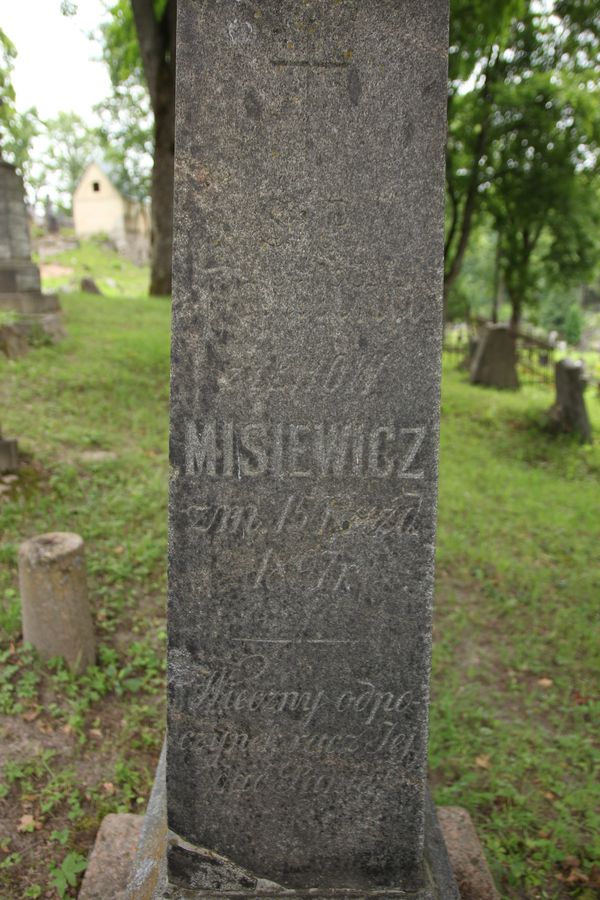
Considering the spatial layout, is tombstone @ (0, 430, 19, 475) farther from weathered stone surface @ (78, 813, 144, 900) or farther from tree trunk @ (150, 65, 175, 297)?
tree trunk @ (150, 65, 175, 297)

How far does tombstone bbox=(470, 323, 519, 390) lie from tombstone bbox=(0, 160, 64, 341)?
8.08 meters

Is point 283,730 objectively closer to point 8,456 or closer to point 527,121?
point 8,456

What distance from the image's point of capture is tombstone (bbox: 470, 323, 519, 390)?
13.8 meters

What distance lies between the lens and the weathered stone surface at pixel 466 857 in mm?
2535

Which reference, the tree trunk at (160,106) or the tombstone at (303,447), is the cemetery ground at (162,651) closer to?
the tombstone at (303,447)

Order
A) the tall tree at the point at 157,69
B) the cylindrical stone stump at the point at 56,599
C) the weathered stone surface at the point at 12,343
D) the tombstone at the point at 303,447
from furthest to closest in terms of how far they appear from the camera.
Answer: the tall tree at the point at 157,69 < the weathered stone surface at the point at 12,343 < the cylindrical stone stump at the point at 56,599 < the tombstone at the point at 303,447

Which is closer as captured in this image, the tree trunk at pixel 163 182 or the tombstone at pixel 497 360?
the tree trunk at pixel 163 182

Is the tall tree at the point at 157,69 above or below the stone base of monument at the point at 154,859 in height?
above

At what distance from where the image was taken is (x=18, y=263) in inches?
420

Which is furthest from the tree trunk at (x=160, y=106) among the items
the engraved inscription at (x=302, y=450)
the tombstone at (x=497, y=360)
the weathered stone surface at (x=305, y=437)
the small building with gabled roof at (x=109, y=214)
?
the small building with gabled roof at (x=109, y=214)

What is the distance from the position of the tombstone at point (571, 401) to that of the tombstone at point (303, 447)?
9.15m

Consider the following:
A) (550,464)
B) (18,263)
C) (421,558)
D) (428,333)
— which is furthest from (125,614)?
(18,263)

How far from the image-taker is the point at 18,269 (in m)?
10.6

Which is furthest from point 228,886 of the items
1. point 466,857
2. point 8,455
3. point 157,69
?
point 157,69
